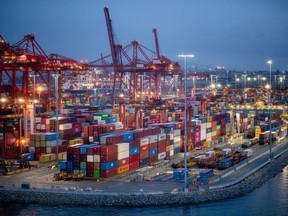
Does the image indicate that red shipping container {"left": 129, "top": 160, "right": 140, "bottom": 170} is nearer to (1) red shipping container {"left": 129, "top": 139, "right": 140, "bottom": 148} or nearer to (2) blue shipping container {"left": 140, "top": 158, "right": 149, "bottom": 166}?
(2) blue shipping container {"left": 140, "top": 158, "right": 149, "bottom": 166}

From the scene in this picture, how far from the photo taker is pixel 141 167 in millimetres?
28469

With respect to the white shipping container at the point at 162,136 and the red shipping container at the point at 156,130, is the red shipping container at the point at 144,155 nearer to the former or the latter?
the red shipping container at the point at 156,130

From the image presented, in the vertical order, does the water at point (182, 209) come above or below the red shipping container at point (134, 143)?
below

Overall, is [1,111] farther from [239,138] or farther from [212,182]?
[239,138]

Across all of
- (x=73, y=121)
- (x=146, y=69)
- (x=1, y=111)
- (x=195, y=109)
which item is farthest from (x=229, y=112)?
(x=1, y=111)

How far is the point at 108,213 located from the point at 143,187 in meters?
2.88

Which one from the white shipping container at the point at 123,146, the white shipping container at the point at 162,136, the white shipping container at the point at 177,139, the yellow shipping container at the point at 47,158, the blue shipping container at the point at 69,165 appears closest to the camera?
the blue shipping container at the point at 69,165

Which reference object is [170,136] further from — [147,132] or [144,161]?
[144,161]

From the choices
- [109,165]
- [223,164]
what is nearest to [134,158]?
[109,165]

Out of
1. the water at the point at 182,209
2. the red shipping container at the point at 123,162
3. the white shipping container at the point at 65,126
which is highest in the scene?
the white shipping container at the point at 65,126

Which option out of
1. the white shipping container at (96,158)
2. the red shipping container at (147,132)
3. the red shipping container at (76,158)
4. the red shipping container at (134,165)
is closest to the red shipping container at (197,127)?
the red shipping container at (147,132)

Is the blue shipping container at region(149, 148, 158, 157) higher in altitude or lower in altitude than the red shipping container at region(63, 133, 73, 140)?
lower

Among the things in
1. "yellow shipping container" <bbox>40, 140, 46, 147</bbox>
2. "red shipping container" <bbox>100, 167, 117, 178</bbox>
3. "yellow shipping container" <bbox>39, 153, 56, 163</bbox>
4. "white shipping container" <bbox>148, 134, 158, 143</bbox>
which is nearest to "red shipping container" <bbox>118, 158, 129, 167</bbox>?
"red shipping container" <bbox>100, 167, 117, 178</bbox>

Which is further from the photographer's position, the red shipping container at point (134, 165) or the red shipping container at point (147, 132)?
the red shipping container at point (147, 132)
